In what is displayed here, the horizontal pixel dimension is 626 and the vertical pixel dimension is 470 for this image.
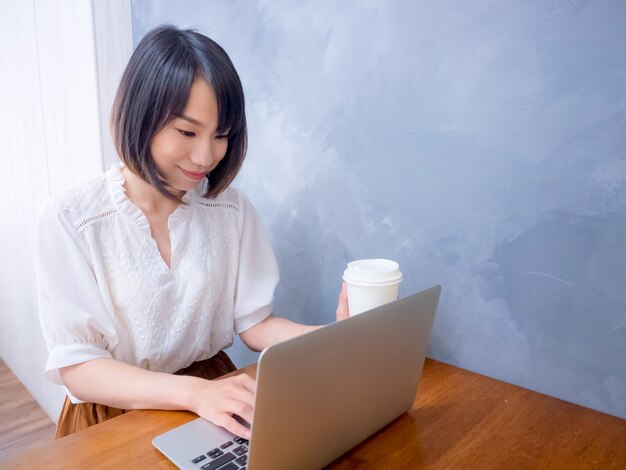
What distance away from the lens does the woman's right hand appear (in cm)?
64

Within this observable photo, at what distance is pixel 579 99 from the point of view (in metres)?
0.74

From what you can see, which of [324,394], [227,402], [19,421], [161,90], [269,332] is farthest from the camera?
[19,421]

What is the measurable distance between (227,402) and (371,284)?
0.94 feet

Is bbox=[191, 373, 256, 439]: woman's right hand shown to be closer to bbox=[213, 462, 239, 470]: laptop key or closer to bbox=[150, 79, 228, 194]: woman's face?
bbox=[213, 462, 239, 470]: laptop key

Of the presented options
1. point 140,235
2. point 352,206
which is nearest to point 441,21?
A: point 352,206

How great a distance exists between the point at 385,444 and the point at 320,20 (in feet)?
2.94

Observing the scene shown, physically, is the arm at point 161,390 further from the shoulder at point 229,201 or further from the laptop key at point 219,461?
the shoulder at point 229,201

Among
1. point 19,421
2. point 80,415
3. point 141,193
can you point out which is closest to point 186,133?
point 141,193

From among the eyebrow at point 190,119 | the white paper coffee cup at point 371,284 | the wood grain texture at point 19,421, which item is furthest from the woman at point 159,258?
the wood grain texture at point 19,421

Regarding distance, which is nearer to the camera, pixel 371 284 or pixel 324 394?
pixel 324 394

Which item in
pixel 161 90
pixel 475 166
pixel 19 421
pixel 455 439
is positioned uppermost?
pixel 161 90

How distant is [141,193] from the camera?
953 mm

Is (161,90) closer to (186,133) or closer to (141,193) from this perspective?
(186,133)

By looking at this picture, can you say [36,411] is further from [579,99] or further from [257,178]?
[579,99]
